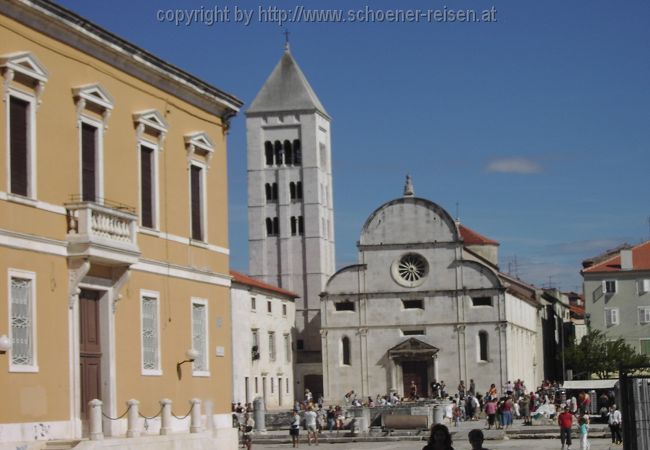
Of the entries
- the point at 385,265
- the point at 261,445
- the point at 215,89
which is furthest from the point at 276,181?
the point at 215,89

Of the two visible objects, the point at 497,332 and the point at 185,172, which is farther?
the point at 497,332

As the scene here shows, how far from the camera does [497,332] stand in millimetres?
86188

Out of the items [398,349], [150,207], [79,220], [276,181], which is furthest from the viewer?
[276,181]

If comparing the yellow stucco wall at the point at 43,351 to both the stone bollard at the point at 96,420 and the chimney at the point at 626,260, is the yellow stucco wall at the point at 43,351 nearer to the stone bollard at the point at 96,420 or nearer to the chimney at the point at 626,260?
the stone bollard at the point at 96,420

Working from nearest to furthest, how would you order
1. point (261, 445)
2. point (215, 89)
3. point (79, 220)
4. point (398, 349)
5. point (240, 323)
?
point (79, 220)
point (215, 89)
point (261, 445)
point (240, 323)
point (398, 349)

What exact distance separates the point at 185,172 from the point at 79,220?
556cm

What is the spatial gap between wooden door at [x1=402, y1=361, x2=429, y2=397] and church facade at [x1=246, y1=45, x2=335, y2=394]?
19.5m

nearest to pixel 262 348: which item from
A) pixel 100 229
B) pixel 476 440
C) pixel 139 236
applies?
pixel 139 236

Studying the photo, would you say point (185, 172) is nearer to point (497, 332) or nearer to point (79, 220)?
point (79, 220)

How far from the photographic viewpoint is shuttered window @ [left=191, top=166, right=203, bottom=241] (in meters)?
31.0

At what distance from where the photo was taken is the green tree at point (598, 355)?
95000mm

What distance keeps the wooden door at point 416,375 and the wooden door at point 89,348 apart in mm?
61541

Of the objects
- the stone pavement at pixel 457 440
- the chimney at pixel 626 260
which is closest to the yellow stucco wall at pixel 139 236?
the stone pavement at pixel 457 440

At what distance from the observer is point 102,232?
2583 cm
